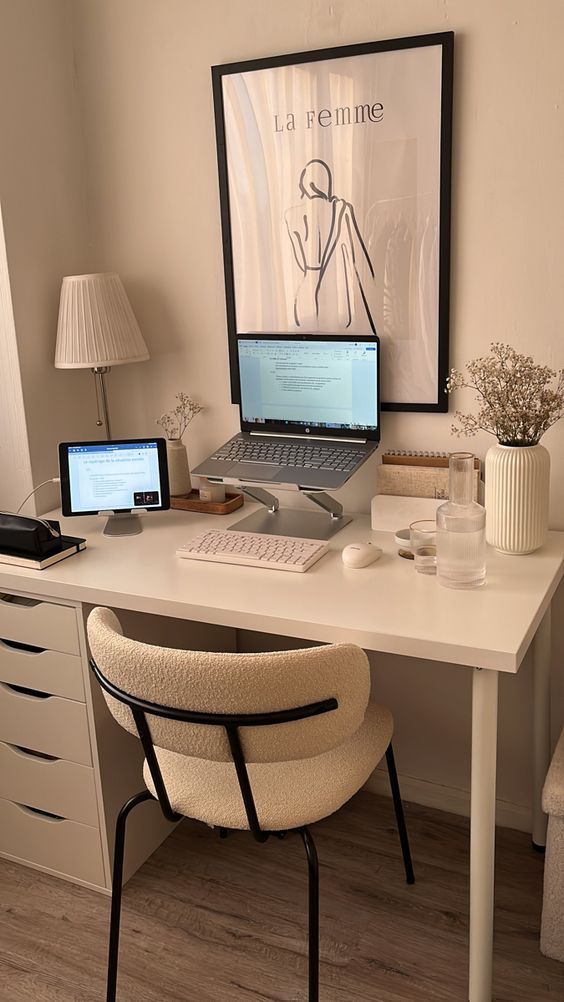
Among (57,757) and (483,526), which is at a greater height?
(483,526)

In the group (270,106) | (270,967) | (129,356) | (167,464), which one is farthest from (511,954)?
(270,106)

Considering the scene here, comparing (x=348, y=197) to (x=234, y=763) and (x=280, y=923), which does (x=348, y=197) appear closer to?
(x=234, y=763)

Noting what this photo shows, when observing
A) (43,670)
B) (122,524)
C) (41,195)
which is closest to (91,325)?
(41,195)

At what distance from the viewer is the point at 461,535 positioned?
174 cm

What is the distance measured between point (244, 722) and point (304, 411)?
39.1 inches

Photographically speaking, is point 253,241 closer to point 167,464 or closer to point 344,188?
point 344,188

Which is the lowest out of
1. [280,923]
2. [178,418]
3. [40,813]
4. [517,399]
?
[280,923]

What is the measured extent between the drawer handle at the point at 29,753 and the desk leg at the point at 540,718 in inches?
44.3

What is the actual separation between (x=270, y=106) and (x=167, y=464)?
890 millimetres

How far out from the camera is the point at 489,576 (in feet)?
5.92

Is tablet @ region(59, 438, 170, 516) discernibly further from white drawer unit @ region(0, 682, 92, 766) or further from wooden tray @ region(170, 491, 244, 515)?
white drawer unit @ region(0, 682, 92, 766)

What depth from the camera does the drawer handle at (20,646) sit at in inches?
81.7

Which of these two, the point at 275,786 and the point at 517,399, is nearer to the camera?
the point at 275,786

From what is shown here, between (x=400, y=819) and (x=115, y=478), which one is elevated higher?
(x=115, y=478)
